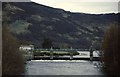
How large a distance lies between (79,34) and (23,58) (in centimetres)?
282

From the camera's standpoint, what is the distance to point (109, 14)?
752 cm

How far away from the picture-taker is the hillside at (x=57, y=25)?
797cm

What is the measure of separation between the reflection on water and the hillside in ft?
1.83

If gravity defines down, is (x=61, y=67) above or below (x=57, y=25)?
below

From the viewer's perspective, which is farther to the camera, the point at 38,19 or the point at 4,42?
the point at 38,19

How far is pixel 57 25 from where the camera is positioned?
877 centimetres

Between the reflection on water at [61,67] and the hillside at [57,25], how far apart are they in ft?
1.83

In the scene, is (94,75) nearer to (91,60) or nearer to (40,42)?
(91,60)

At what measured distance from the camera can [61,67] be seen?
732cm

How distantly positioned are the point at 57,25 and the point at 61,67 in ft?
6.10

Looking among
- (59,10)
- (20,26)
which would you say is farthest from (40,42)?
(59,10)

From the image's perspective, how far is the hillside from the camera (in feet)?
26.2

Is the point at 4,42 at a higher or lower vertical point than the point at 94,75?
higher

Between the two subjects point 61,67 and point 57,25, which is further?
point 57,25
